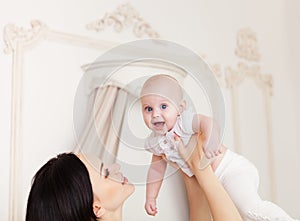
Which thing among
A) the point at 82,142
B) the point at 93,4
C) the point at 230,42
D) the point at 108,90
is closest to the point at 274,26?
the point at 230,42

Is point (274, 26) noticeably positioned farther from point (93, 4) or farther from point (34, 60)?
point (34, 60)

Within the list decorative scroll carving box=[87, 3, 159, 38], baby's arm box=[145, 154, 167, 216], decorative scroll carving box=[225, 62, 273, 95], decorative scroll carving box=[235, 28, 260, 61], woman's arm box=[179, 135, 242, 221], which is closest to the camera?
baby's arm box=[145, 154, 167, 216]

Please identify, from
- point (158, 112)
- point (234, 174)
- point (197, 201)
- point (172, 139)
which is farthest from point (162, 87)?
point (197, 201)

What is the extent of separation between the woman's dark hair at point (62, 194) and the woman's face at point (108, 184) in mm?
28

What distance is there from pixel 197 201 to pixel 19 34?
70 centimetres

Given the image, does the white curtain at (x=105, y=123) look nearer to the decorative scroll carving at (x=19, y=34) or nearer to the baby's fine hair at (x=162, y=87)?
the baby's fine hair at (x=162, y=87)

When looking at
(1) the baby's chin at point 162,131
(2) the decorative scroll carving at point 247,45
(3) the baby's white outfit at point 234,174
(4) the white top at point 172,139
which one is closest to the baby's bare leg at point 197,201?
(3) the baby's white outfit at point 234,174

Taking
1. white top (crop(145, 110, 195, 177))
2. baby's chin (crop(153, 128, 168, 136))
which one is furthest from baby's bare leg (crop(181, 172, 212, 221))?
baby's chin (crop(153, 128, 168, 136))

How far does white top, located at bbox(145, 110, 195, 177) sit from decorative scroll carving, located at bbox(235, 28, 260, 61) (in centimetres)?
107

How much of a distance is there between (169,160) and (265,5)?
1361 millimetres

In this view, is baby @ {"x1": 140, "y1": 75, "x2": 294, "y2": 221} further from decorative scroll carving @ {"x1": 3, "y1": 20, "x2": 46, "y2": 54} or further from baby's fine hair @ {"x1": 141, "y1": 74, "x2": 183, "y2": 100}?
decorative scroll carving @ {"x1": 3, "y1": 20, "x2": 46, "y2": 54}

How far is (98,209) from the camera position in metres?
1.32

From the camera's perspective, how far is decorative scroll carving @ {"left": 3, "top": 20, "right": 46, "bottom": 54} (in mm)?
1671

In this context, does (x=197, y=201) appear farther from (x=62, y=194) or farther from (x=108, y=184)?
(x=62, y=194)
